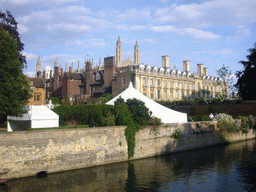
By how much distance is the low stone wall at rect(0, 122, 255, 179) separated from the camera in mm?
12883

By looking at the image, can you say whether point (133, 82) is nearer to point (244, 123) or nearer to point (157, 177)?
point (244, 123)

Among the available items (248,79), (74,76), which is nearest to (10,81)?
(248,79)

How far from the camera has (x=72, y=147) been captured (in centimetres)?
1487

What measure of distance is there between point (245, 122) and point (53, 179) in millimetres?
22554


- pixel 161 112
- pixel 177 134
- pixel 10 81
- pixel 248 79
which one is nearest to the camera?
pixel 10 81

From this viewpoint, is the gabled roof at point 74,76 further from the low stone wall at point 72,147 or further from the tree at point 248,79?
the low stone wall at point 72,147

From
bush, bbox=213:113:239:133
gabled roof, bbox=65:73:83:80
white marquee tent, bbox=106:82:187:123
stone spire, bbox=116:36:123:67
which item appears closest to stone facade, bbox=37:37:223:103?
gabled roof, bbox=65:73:83:80

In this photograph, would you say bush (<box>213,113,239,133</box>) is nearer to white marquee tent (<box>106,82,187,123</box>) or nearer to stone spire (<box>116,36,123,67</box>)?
white marquee tent (<box>106,82,187,123</box>)

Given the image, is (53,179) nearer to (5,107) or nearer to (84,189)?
(84,189)

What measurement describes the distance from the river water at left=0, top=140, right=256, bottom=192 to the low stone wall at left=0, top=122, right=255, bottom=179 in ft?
1.62

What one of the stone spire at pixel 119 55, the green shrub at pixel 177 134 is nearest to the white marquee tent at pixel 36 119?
the green shrub at pixel 177 134

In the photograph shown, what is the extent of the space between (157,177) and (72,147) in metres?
4.95

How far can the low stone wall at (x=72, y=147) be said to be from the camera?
12.9 meters

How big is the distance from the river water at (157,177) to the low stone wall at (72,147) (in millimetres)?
493
